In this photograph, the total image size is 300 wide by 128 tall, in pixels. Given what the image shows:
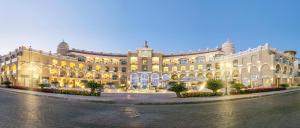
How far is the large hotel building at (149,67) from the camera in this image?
48.5 metres

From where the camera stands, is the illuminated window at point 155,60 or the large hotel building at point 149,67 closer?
the large hotel building at point 149,67

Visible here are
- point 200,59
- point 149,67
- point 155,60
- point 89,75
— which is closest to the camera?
point 89,75

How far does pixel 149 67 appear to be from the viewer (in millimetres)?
75812

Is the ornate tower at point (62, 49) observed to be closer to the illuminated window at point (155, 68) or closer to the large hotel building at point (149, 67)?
the large hotel building at point (149, 67)

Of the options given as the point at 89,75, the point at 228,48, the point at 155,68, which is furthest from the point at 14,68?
the point at 228,48

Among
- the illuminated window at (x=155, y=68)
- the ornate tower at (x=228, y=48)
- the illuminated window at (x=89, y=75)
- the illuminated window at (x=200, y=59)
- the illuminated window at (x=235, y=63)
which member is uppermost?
the ornate tower at (x=228, y=48)

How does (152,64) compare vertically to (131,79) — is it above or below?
above

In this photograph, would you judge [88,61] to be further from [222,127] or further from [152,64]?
[222,127]

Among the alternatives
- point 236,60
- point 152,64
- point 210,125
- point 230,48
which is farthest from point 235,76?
point 210,125

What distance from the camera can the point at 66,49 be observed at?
72375 millimetres

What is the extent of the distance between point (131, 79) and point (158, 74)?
1014 centimetres

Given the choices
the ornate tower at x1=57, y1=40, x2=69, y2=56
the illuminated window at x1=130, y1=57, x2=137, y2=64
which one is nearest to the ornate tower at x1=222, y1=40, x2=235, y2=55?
the illuminated window at x1=130, y1=57, x2=137, y2=64

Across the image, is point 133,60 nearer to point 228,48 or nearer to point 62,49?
point 62,49

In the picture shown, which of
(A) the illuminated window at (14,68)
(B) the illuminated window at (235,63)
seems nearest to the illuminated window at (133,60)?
(B) the illuminated window at (235,63)
